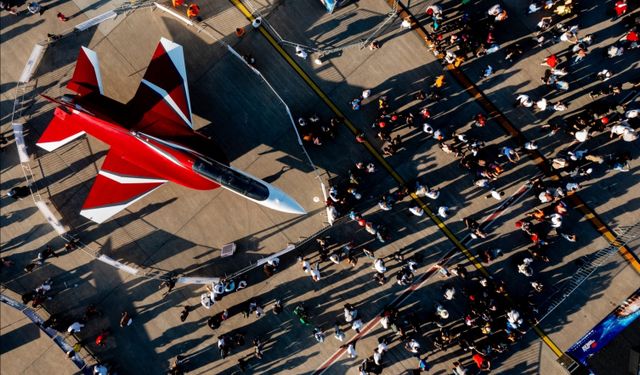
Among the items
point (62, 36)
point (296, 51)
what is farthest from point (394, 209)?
point (62, 36)

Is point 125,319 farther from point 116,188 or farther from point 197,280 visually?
point 116,188

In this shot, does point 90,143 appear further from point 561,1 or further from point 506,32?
point 561,1

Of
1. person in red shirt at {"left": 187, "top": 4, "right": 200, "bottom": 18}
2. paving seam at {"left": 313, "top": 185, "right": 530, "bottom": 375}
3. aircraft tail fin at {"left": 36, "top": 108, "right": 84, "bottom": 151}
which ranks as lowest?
paving seam at {"left": 313, "top": 185, "right": 530, "bottom": 375}

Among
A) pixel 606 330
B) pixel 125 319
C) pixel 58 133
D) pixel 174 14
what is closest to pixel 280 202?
pixel 125 319

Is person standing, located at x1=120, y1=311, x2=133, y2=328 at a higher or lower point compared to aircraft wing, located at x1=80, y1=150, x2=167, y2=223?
lower

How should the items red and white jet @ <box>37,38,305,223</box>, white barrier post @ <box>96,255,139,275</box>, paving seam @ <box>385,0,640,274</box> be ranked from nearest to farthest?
1. red and white jet @ <box>37,38,305,223</box>
2. paving seam @ <box>385,0,640,274</box>
3. white barrier post @ <box>96,255,139,275</box>

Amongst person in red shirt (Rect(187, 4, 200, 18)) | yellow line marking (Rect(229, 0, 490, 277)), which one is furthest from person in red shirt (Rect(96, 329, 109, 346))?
person in red shirt (Rect(187, 4, 200, 18))

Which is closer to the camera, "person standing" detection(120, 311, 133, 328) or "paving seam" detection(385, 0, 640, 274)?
"paving seam" detection(385, 0, 640, 274)

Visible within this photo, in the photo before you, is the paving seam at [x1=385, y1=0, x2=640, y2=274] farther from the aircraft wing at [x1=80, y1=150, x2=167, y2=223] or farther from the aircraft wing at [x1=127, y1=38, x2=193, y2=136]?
Answer: the aircraft wing at [x1=80, y1=150, x2=167, y2=223]
